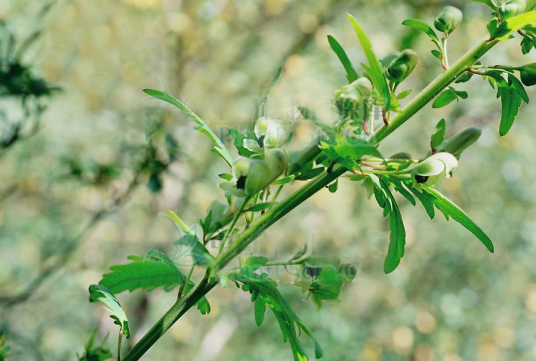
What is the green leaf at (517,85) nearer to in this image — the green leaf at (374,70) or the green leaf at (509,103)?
the green leaf at (509,103)

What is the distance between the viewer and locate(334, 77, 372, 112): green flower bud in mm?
381

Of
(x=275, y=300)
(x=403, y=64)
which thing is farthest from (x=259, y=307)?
(x=403, y=64)

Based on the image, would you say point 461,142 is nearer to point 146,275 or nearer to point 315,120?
point 315,120

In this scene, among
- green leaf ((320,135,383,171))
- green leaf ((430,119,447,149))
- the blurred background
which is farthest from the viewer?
the blurred background

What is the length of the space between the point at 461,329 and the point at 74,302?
120 inches

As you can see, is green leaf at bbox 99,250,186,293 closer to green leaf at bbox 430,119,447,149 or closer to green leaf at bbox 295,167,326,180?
green leaf at bbox 295,167,326,180

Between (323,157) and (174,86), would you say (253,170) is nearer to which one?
(323,157)

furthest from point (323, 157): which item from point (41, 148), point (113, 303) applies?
point (41, 148)

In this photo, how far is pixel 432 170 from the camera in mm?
385

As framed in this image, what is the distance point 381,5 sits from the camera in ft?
9.06

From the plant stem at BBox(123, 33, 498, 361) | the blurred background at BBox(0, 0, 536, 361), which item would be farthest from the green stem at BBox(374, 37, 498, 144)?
the blurred background at BBox(0, 0, 536, 361)

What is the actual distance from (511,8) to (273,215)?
0.26 meters

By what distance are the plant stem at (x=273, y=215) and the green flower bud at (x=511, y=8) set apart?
25 millimetres

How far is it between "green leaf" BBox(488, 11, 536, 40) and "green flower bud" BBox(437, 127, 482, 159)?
0.09 metres
